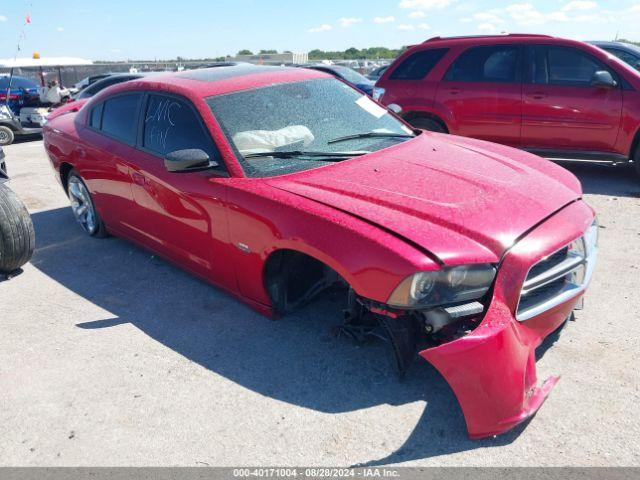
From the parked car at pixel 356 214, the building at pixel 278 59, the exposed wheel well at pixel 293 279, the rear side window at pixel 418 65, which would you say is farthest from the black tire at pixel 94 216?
the building at pixel 278 59

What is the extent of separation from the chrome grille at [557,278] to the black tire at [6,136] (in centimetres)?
1251

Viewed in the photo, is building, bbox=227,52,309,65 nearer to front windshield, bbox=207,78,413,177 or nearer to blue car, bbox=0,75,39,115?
blue car, bbox=0,75,39,115

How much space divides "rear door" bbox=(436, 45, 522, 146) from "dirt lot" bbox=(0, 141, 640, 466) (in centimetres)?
322

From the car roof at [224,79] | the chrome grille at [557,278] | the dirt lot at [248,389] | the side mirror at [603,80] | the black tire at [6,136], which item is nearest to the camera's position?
the dirt lot at [248,389]

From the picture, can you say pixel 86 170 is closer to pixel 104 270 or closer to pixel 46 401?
pixel 104 270

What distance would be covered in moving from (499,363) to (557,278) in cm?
69

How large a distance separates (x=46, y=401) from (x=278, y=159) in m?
1.98

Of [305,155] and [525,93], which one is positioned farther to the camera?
[525,93]

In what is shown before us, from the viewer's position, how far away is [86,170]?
499 centimetres

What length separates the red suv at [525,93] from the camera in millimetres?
6426

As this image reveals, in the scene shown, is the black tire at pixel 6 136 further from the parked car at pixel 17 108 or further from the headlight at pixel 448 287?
the headlight at pixel 448 287

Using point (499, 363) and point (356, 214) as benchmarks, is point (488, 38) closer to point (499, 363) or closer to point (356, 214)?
point (356, 214)

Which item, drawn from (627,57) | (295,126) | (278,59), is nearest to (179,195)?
(295,126)

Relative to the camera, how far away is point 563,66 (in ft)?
22.1
